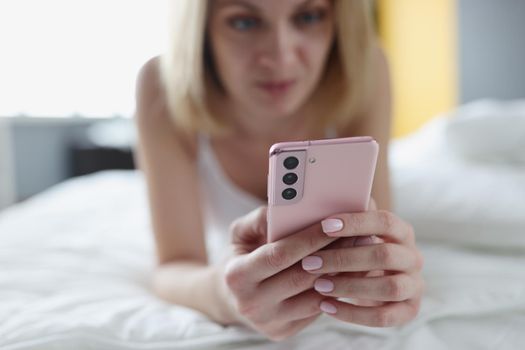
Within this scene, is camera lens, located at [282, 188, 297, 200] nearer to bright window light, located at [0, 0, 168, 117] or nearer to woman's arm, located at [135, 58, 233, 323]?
woman's arm, located at [135, 58, 233, 323]

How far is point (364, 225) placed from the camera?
0.45 metres

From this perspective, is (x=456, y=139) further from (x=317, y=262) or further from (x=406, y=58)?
(x=406, y=58)

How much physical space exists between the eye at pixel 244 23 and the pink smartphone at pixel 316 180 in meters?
A: 0.42

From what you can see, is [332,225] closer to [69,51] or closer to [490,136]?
[490,136]

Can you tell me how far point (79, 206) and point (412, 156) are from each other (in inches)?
36.9

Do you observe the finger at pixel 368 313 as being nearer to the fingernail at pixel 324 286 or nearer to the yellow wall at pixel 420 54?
the fingernail at pixel 324 286

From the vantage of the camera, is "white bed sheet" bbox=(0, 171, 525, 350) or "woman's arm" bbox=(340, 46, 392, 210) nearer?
"white bed sheet" bbox=(0, 171, 525, 350)

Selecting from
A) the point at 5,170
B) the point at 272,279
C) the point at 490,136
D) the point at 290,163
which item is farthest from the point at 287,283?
the point at 5,170

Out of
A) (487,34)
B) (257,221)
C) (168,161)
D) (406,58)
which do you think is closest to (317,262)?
(257,221)

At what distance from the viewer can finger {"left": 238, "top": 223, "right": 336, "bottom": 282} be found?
450 mm

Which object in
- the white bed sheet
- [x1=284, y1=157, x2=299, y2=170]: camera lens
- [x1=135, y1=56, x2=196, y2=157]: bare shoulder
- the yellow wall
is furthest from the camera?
the yellow wall

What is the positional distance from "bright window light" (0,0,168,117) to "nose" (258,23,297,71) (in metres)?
2.42

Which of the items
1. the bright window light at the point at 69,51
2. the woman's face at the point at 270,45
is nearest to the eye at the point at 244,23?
the woman's face at the point at 270,45

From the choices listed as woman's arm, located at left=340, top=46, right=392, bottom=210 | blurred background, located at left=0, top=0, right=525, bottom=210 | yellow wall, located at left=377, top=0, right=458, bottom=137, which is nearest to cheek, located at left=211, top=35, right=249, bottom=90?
woman's arm, located at left=340, top=46, right=392, bottom=210
